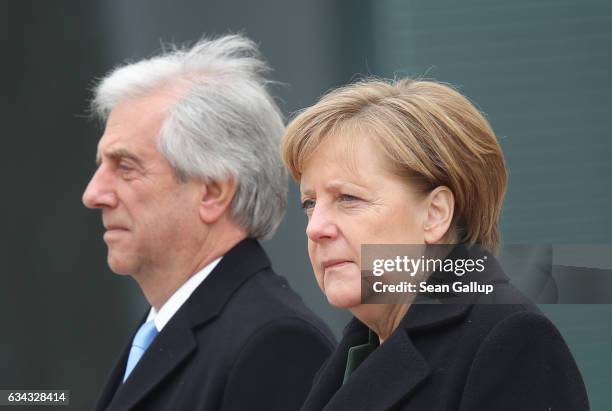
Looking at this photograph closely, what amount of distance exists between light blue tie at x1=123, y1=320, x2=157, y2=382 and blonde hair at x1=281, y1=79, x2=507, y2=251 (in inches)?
42.8

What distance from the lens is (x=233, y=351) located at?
3092 millimetres

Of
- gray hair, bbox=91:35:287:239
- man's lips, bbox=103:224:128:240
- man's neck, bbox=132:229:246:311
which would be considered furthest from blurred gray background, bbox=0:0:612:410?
man's lips, bbox=103:224:128:240

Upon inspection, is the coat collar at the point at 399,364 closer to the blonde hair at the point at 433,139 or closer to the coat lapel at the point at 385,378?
the coat lapel at the point at 385,378

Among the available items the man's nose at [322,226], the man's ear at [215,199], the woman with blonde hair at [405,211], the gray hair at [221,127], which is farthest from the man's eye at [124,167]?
the man's nose at [322,226]

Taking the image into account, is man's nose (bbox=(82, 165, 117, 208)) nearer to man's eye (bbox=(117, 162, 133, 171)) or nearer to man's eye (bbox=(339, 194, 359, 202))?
man's eye (bbox=(117, 162, 133, 171))

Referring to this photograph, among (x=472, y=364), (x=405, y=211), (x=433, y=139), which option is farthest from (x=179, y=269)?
(x=472, y=364)

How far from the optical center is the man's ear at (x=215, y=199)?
134 inches

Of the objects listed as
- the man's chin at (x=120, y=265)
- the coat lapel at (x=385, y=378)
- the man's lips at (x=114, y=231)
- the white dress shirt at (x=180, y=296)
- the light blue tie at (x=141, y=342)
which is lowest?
the coat lapel at (x=385, y=378)

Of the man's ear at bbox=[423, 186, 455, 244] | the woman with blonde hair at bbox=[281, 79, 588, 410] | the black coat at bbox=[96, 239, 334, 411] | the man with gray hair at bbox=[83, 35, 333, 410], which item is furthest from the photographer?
the man with gray hair at bbox=[83, 35, 333, 410]

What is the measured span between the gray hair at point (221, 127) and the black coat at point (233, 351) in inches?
9.2

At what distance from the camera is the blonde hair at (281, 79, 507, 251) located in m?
2.46

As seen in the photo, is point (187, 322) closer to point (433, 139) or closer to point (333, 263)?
point (333, 263)

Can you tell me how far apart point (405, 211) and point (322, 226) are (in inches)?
8.0

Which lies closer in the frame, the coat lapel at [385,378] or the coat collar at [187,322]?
the coat lapel at [385,378]
